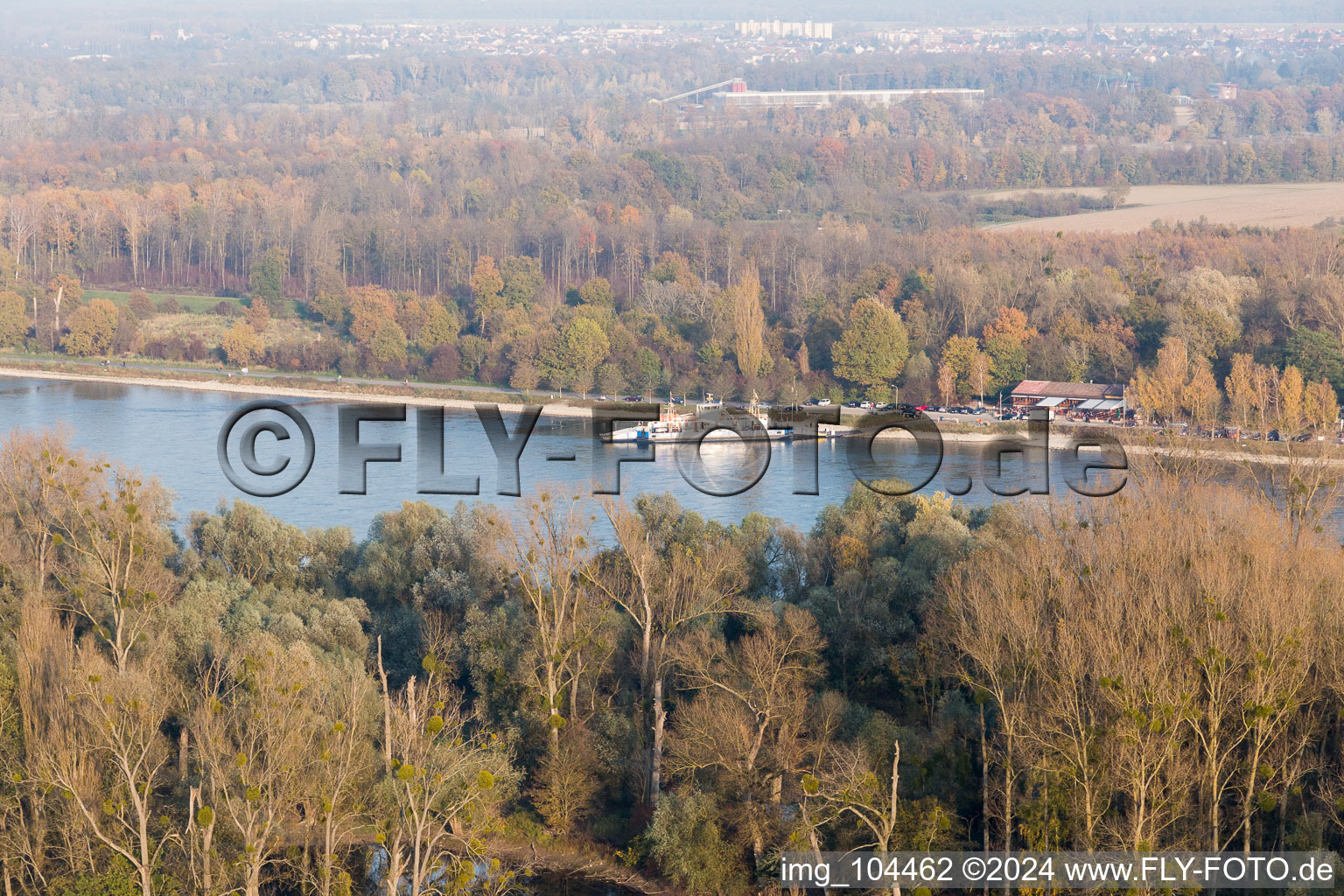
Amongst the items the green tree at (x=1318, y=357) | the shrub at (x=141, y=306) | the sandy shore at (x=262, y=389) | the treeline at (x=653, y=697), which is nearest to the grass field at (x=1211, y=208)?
the green tree at (x=1318, y=357)

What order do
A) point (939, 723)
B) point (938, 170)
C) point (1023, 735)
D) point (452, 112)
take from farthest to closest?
point (452, 112), point (938, 170), point (939, 723), point (1023, 735)

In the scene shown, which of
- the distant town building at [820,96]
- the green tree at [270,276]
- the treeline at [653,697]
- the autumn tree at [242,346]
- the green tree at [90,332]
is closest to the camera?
the treeline at [653,697]

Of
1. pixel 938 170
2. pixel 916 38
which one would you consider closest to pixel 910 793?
pixel 938 170

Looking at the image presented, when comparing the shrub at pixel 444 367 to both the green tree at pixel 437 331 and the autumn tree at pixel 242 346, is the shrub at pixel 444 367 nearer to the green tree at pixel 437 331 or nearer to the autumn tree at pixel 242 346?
the green tree at pixel 437 331

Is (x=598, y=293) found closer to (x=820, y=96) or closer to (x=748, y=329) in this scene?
(x=748, y=329)

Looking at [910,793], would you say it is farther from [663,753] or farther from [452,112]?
[452,112]
